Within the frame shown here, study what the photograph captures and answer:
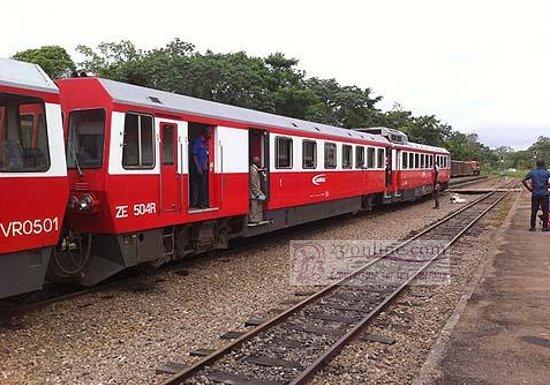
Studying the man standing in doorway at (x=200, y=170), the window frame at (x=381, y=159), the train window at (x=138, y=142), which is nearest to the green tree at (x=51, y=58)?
the window frame at (x=381, y=159)

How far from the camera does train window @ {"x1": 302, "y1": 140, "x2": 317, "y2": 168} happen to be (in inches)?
555

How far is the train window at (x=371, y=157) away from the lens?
19.3 meters

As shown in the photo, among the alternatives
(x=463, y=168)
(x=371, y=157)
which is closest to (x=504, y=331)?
(x=371, y=157)

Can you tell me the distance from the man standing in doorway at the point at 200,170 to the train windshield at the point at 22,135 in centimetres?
387

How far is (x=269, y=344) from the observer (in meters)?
6.09

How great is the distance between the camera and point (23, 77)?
6.12 meters

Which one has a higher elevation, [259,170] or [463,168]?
[259,170]

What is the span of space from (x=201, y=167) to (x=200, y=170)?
7 cm

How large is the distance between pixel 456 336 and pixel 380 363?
1.03 meters

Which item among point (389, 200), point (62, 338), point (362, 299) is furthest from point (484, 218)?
point (62, 338)

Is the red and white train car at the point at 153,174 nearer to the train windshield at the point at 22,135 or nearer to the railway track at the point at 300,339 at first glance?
the train windshield at the point at 22,135

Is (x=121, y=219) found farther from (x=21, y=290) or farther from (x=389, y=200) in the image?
(x=389, y=200)

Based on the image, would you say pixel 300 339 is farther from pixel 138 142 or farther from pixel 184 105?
pixel 184 105

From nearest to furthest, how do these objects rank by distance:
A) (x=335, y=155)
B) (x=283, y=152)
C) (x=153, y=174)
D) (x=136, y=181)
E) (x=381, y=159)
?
1. (x=136, y=181)
2. (x=153, y=174)
3. (x=283, y=152)
4. (x=335, y=155)
5. (x=381, y=159)
